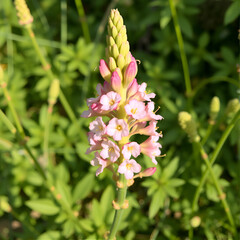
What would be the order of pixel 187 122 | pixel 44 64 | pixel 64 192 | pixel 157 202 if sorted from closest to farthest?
1. pixel 187 122
2. pixel 157 202
3. pixel 64 192
4. pixel 44 64

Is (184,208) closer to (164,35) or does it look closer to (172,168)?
(172,168)

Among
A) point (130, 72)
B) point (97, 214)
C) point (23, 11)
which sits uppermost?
point (23, 11)

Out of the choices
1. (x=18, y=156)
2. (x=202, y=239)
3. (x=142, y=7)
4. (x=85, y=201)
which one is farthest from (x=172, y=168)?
(x=142, y=7)

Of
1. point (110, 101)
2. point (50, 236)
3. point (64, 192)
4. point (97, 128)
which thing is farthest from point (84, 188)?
point (110, 101)

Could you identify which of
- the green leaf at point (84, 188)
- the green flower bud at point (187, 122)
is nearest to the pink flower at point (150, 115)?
the green flower bud at point (187, 122)

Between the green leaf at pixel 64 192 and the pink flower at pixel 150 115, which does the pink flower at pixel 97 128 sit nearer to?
the pink flower at pixel 150 115

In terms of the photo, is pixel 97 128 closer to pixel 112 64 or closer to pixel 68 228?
pixel 112 64
